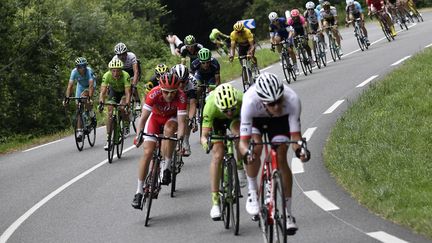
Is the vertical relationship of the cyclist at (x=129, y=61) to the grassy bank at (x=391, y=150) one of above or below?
above

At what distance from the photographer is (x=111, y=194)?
43.2ft

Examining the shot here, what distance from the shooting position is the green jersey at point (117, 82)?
54.5 feet

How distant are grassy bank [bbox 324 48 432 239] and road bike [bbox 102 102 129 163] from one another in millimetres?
3939

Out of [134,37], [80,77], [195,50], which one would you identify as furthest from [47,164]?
[134,37]

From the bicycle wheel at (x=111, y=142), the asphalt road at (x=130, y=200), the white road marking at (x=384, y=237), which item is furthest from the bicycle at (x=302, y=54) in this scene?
the white road marking at (x=384, y=237)

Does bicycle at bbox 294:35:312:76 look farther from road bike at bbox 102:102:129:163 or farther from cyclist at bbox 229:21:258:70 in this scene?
road bike at bbox 102:102:129:163

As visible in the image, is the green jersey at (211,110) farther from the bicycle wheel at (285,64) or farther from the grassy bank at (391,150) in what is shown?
the bicycle wheel at (285,64)

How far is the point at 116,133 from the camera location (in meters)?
16.2

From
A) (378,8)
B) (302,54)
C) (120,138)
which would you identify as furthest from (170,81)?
(378,8)

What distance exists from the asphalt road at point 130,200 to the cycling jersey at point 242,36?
6.25 ft

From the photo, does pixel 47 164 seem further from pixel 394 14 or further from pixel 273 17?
pixel 394 14

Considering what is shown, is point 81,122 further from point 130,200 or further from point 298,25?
point 298,25

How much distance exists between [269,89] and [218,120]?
2245mm

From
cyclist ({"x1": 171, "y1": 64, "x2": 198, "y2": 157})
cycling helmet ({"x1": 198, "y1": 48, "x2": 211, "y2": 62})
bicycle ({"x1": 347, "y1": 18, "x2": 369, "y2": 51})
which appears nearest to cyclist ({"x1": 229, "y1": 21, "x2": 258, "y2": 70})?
cycling helmet ({"x1": 198, "y1": 48, "x2": 211, "y2": 62})
